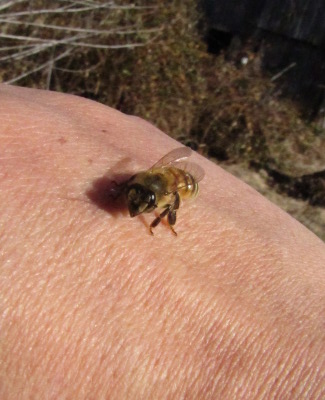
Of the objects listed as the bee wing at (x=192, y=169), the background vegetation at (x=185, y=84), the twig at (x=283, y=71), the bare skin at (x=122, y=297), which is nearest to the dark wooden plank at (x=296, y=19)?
the twig at (x=283, y=71)

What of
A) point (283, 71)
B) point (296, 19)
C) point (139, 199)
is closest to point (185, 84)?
point (283, 71)

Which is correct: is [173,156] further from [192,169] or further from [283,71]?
[283,71]

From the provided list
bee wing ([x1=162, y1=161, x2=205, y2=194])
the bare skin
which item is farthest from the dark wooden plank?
the bare skin

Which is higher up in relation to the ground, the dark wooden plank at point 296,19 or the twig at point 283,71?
the dark wooden plank at point 296,19

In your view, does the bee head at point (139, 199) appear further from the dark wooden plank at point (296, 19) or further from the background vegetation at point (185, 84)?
the dark wooden plank at point (296, 19)

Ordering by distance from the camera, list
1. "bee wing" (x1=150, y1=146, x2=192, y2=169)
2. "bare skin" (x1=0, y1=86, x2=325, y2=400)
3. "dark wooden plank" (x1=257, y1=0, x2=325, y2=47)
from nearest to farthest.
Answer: "bare skin" (x1=0, y1=86, x2=325, y2=400), "bee wing" (x1=150, y1=146, x2=192, y2=169), "dark wooden plank" (x1=257, y1=0, x2=325, y2=47)

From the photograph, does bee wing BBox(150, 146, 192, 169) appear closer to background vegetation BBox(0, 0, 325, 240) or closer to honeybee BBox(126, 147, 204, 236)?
honeybee BBox(126, 147, 204, 236)
